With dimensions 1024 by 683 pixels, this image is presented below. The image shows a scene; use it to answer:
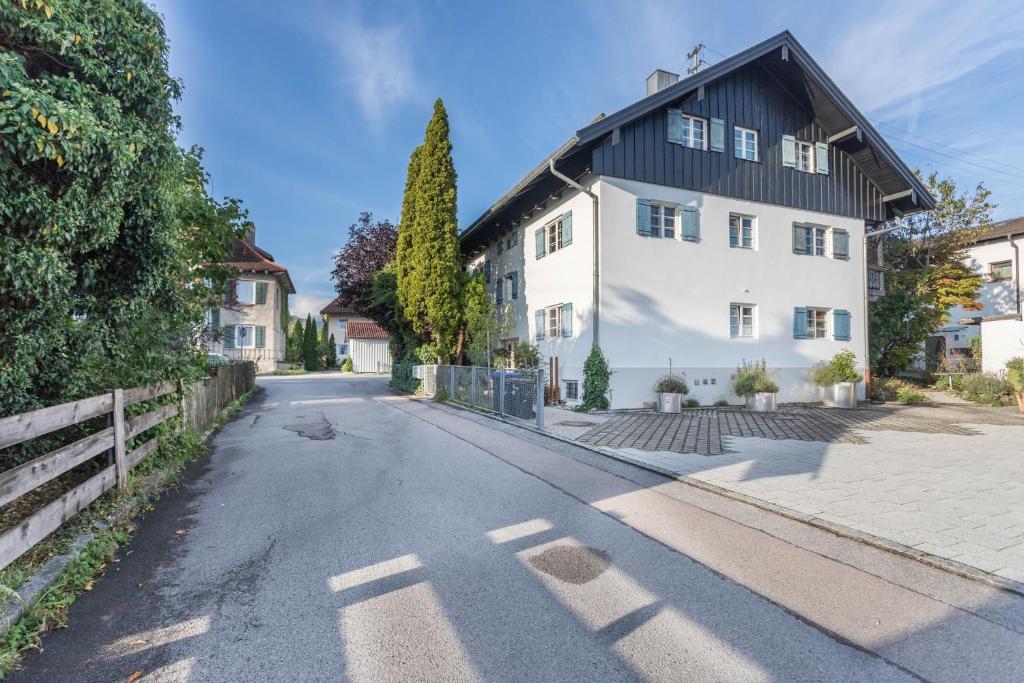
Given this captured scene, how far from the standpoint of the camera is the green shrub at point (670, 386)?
1371 centimetres

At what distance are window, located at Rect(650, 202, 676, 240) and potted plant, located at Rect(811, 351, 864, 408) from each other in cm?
655

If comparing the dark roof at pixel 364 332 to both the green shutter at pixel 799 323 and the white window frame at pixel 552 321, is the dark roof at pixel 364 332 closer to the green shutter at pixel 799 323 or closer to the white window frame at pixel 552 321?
the white window frame at pixel 552 321

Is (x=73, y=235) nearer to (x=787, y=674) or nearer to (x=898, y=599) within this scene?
(x=787, y=674)

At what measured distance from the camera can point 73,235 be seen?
12.7ft

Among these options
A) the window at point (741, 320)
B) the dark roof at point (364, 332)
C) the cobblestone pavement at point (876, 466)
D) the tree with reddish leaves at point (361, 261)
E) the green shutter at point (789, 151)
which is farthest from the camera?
the dark roof at point (364, 332)

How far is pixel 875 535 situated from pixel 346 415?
11.1 metres

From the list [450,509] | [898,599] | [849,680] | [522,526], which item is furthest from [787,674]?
[450,509]

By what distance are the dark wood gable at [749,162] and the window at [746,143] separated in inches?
6.4

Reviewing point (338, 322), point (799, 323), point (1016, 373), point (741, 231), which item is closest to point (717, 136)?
point (741, 231)

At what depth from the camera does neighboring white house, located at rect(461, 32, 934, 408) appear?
45.7 ft

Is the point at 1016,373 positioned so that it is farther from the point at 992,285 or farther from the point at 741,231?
the point at 992,285

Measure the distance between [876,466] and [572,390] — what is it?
8.38 meters

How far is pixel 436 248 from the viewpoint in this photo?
60.0 ft

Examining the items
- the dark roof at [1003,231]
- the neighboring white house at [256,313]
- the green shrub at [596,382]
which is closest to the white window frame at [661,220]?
the green shrub at [596,382]
